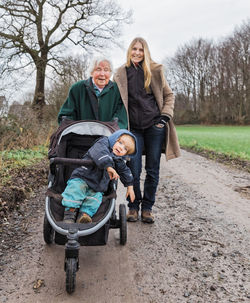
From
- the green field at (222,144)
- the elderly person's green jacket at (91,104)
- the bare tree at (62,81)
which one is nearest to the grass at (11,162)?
the elderly person's green jacket at (91,104)

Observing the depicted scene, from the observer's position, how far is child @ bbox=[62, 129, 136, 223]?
2.76 metres

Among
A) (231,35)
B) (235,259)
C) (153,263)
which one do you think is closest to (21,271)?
(153,263)

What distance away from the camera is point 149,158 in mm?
3984

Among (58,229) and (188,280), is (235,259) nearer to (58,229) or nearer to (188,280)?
(188,280)

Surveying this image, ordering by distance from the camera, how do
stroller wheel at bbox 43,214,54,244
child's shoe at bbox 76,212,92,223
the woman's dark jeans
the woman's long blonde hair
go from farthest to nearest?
the woman's dark jeans, the woman's long blonde hair, stroller wheel at bbox 43,214,54,244, child's shoe at bbox 76,212,92,223

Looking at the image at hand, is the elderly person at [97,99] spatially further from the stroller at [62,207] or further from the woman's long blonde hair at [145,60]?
the woman's long blonde hair at [145,60]

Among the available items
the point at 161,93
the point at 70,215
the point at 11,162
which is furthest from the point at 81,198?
the point at 11,162

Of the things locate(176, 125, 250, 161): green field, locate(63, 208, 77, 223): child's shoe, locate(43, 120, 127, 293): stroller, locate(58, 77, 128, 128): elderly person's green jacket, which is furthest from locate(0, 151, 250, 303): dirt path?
locate(176, 125, 250, 161): green field

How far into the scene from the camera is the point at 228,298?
2.33 m

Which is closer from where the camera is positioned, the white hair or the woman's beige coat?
the white hair

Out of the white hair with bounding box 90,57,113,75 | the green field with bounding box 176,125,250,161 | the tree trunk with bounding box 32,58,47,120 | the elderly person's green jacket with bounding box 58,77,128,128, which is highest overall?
the tree trunk with bounding box 32,58,47,120

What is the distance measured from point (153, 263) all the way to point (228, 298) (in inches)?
30.2

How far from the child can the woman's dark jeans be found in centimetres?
85

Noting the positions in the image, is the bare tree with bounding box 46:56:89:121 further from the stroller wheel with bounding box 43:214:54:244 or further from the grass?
the stroller wheel with bounding box 43:214:54:244
